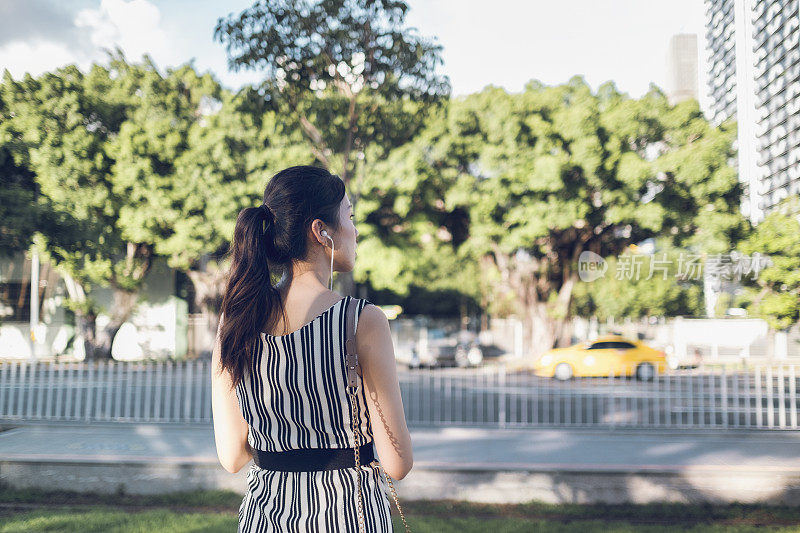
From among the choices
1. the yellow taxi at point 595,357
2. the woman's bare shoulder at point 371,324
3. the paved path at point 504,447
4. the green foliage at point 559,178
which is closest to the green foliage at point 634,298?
the green foliage at point 559,178

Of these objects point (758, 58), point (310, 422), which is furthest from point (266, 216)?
point (758, 58)

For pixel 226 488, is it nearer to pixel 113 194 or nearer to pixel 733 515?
pixel 733 515

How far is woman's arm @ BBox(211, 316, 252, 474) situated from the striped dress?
8 cm

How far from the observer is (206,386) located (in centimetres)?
1173

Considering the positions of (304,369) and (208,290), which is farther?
(208,290)

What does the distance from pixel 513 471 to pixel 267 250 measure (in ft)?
17.0

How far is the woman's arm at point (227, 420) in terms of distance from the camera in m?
1.63

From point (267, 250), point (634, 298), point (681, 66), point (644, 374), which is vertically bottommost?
point (644, 374)

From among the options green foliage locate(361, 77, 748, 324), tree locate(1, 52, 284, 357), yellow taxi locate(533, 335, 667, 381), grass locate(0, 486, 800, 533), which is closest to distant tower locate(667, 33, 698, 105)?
green foliage locate(361, 77, 748, 324)

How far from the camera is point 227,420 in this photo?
1.67m

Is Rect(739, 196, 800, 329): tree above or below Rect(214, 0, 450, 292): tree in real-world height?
below

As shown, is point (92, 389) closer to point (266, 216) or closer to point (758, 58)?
point (266, 216)

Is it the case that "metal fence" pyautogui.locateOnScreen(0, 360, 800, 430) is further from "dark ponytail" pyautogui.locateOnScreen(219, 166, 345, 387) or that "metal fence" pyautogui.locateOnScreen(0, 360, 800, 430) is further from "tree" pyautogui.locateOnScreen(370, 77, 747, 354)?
"tree" pyautogui.locateOnScreen(370, 77, 747, 354)

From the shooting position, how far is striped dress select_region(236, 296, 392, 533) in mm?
1501
